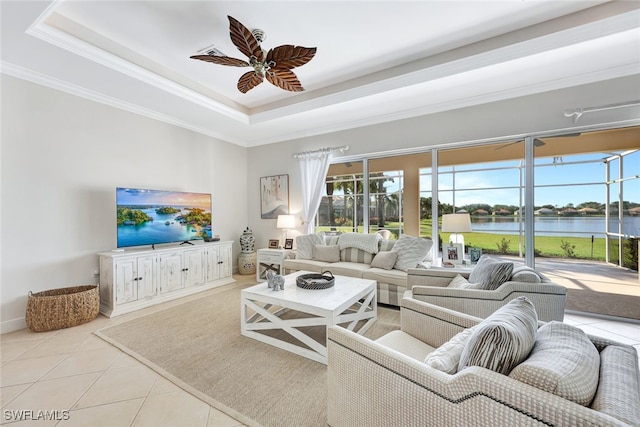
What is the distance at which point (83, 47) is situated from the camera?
2465 millimetres

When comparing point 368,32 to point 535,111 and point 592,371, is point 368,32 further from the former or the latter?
point 592,371

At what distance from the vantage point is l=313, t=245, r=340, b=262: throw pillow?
3961 millimetres

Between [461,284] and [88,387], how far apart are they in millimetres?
2987

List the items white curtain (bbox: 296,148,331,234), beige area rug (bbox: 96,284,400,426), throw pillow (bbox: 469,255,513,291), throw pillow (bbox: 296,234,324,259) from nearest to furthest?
1. beige area rug (bbox: 96,284,400,426)
2. throw pillow (bbox: 469,255,513,291)
3. throw pillow (bbox: 296,234,324,259)
4. white curtain (bbox: 296,148,331,234)

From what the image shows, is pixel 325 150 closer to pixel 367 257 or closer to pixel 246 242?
pixel 367 257

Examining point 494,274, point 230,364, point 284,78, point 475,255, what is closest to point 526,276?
point 494,274

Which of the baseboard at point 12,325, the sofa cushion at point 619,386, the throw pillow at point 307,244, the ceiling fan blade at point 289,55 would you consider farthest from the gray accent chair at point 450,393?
the baseboard at point 12,325

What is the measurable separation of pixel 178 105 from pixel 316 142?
2206mm

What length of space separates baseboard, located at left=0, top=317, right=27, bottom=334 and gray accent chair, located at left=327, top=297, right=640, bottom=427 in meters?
3.49

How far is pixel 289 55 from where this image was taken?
2.20 m

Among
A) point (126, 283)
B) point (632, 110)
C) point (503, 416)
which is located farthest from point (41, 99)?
point (632, 110)

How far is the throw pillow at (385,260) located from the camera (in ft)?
11.3

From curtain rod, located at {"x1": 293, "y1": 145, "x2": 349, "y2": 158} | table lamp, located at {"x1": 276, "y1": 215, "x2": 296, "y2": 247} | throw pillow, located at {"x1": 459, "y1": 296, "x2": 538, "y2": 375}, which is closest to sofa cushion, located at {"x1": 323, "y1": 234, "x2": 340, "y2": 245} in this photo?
table lamp, located at {"x1": 276, "y1": 215, "x2": 296, "y2": 247}

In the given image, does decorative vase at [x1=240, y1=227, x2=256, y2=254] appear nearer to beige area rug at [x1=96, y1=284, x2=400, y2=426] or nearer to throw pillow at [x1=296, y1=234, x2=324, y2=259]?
throw pillow at [x1=296, y1=234, x2=324, y2=259]
